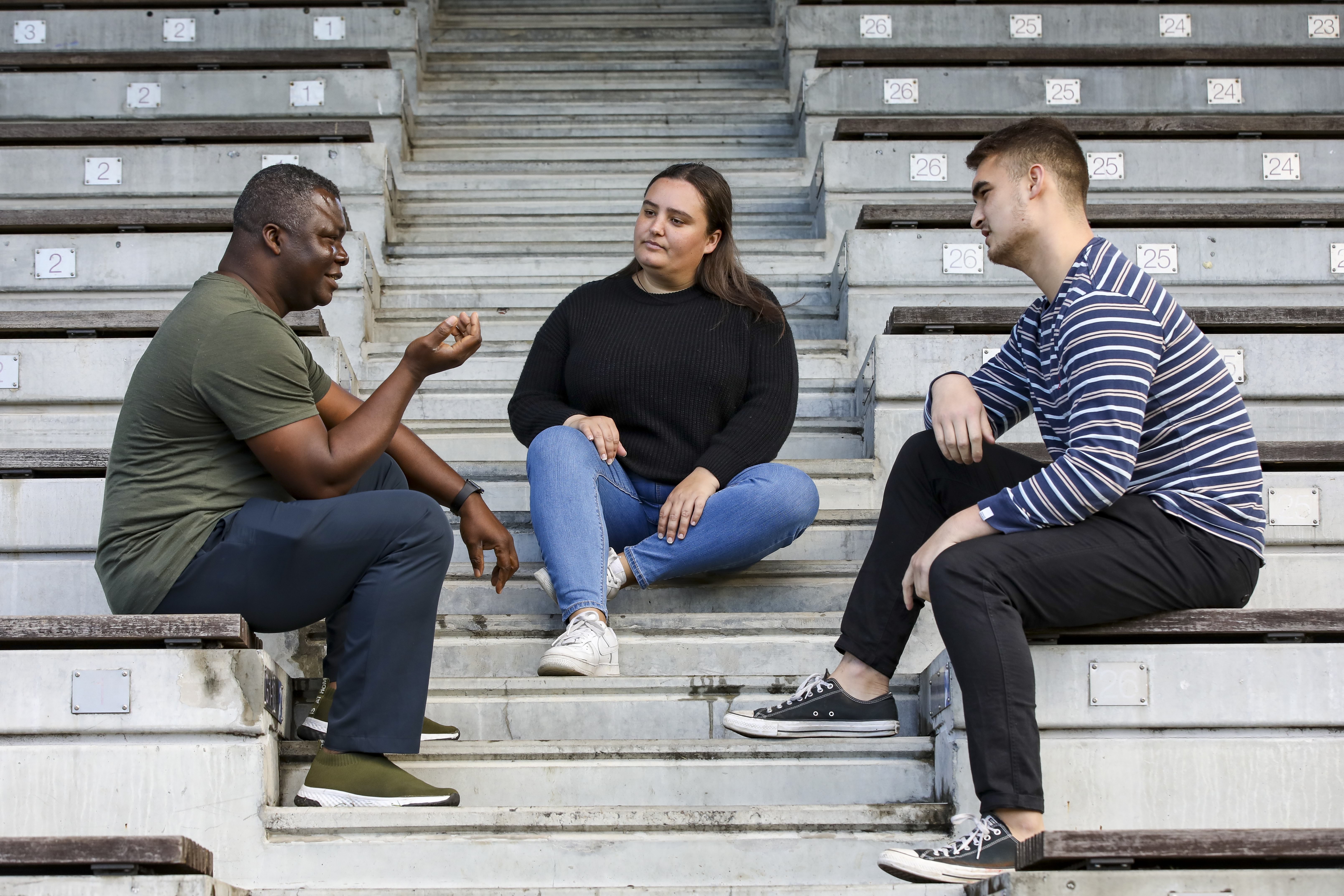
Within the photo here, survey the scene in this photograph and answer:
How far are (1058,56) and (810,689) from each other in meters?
2.98

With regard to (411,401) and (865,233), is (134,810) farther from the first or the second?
(865,233)

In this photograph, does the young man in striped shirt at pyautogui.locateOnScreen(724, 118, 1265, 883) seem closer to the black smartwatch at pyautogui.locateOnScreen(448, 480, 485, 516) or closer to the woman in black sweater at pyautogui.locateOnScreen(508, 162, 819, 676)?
the woman in black sweater at pyautogui.locateOnScreen(508, 162, 819, 676)

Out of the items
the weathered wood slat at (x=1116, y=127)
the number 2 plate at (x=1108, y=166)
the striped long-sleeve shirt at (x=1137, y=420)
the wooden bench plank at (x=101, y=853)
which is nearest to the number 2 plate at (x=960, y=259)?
the weathered wood slat at (x=1116, y=127)

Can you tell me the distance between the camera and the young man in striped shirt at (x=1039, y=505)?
181 centimetres

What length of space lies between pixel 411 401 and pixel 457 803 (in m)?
1.48

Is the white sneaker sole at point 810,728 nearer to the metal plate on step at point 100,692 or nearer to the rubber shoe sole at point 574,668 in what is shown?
the rubber shoe sole at point 574,668

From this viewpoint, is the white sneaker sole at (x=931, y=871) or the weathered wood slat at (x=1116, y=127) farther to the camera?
the weathered wood slat at (x=1116, y=127)

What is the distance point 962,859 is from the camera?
5.66ft

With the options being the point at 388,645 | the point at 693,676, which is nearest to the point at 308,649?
the point at 388,645

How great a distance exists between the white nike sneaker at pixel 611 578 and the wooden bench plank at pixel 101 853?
0.98 metres

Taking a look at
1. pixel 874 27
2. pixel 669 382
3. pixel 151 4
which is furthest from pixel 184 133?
pixel 874 27

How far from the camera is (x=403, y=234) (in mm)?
4074

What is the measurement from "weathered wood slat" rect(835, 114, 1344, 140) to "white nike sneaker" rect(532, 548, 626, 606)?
185 cm

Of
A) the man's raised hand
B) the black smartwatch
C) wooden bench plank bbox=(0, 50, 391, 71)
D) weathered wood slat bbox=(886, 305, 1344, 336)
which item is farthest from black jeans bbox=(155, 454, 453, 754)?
wooden bench plank bbox=(0, 50, 391, 71)
